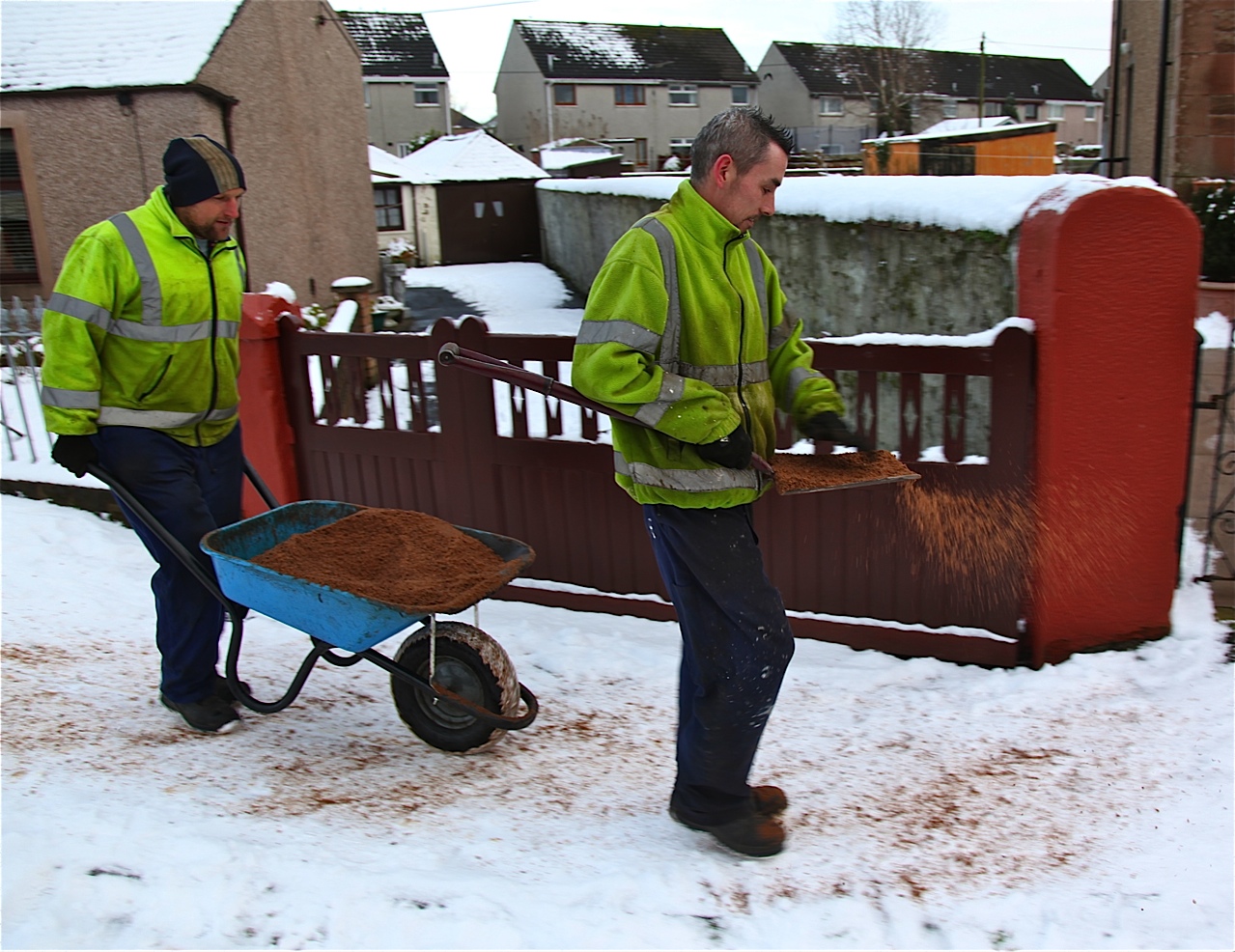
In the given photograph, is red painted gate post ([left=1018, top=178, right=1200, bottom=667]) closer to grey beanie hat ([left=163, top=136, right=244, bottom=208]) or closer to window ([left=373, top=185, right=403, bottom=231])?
grey beanie hat ([left=163, top=136, right=244, bottom=208])

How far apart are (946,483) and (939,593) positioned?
493mm

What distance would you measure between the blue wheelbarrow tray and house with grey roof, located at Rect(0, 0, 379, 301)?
32.1 ft

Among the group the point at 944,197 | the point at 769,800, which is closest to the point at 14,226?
the point at 944,197

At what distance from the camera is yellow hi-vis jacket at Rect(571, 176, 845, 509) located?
99.9 inches

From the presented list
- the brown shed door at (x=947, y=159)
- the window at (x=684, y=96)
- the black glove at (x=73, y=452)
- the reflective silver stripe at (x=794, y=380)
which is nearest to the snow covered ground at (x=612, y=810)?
the black glove at (x=73, y=452)

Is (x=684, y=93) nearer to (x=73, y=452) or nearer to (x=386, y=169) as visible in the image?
(x=386, y=169)

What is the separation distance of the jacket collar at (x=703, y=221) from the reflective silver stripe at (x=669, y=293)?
8 centimetres

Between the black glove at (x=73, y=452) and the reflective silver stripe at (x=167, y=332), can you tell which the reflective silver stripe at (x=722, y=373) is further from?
the black glove at (x=73, y=452)

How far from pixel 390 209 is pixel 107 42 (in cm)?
1812

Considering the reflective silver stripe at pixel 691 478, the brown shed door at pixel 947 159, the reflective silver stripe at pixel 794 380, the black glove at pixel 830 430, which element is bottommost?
the reflective silver stripe at pixel 691 478

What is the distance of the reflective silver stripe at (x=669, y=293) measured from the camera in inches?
103

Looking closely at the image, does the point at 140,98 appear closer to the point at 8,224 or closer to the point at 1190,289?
the point at 8,224

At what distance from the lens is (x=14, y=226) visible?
1173 centimetres

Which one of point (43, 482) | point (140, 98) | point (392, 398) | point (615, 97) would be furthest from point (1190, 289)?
point (615, 97)
